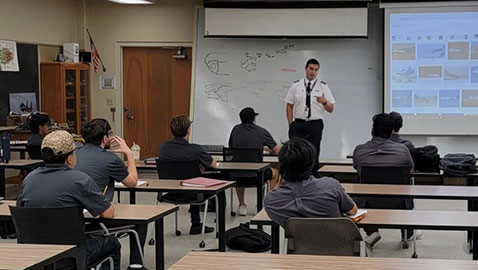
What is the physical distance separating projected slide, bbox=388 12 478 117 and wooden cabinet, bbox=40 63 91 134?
434cm

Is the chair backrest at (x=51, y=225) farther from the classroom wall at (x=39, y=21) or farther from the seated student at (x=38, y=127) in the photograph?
the classroom wall at (x=39, y=21)

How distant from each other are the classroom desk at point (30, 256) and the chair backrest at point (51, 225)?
11.9 inches

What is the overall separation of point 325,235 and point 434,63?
6020 mm

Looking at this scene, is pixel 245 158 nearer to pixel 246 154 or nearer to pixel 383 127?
pixel 246 154

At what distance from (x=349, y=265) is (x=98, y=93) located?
27.1ft

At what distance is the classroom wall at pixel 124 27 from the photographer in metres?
10.1

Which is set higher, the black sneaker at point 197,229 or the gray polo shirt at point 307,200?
the gray polo shirt at point 307,200

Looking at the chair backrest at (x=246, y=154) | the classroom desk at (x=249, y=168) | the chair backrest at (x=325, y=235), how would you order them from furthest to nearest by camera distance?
the chair backrest at (x=246, y=154) < the classroom desk at (x=249, y=168) < the chair backrest at (x=325, y=235)

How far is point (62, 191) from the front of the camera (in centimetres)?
362

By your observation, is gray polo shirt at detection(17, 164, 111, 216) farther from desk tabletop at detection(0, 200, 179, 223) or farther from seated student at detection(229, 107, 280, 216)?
seated student at detection(229, 107, 280, 216)

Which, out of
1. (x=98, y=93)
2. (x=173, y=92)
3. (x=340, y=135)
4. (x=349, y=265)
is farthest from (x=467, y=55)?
(x=349, y=265)

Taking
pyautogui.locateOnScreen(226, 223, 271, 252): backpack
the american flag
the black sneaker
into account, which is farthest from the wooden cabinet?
pyautogui.locateOnScreen(226, 223, 271, 252): backpack

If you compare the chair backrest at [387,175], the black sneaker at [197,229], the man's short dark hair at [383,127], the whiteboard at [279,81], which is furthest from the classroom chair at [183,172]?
the whiteboard at [279,81]

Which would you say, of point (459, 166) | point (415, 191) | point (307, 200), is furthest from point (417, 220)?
point (459, 166)
